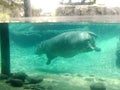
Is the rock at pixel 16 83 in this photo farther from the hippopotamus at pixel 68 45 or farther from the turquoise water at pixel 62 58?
the hippopotamus at pixel 68 45

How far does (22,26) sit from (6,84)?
1.21 meters

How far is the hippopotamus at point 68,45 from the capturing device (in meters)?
5.23

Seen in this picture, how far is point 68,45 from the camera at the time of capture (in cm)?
538

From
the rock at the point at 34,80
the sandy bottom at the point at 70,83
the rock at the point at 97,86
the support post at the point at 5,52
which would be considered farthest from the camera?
the support post at the point at 5,52

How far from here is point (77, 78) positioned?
529 cm

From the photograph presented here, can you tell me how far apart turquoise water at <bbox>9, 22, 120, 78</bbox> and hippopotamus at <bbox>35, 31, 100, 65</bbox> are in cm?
8

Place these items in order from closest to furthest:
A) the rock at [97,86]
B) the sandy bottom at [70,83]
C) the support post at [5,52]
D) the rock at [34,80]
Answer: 1. the rock at [97,86]
2. the sandy bottom at [70,83]
3. the rock at [34,80]
4. the support post at [5,52]

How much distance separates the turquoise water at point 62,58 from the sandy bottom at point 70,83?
0.09 m

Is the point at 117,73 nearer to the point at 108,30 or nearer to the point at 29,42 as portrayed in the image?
the point at 108,30

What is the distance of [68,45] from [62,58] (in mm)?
254

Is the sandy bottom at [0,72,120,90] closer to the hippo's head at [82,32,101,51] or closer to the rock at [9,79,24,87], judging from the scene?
the rock at [9,79,24,87]

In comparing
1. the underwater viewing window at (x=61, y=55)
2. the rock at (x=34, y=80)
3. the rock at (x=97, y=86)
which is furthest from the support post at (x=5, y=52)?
the rock at (x=97, y=86)

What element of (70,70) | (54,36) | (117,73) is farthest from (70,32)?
(117,73)

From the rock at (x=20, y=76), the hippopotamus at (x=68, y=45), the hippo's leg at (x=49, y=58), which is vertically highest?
the hippopotamus at (x=68, y=45)
